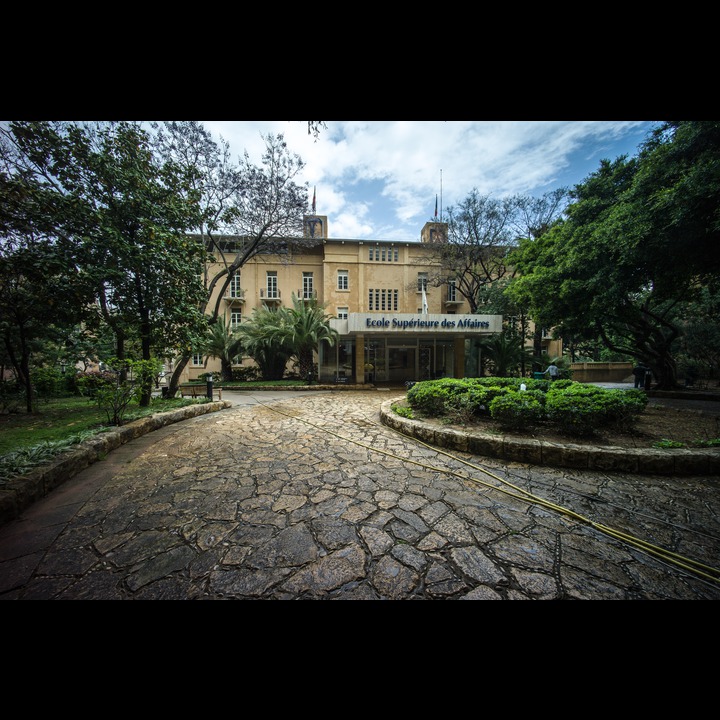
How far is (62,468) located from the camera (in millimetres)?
3514

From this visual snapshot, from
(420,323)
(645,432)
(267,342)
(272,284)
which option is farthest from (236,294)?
(645,432)

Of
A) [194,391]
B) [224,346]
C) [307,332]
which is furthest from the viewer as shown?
[224,346]

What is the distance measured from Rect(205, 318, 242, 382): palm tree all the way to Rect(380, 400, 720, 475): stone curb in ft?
50.1

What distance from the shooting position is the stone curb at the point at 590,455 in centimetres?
362

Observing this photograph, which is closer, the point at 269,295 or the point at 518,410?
the point at 518,410

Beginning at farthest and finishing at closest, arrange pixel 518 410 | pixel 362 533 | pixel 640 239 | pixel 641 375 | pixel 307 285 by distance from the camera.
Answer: pixel 307 285 → pixel 641 375 → pixel 640 239 → pixel 518 410 → pixel 362 533

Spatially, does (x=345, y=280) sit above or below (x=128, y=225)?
above

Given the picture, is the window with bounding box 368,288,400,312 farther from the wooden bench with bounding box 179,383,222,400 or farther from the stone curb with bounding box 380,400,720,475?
the stone curb with bounding box 380,400,720,475

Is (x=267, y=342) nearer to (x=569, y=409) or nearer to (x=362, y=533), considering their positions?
(x=569, y=409)

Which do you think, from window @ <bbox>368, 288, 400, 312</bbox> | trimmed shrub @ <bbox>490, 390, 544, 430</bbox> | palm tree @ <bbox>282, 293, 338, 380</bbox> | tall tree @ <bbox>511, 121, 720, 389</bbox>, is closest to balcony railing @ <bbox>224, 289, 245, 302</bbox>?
palm tree @ <bbox>282, 293, 338, 380</bbox>

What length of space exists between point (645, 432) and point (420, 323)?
1019 cm
